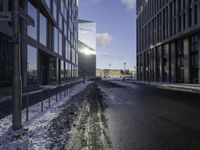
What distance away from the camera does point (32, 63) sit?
2912cm

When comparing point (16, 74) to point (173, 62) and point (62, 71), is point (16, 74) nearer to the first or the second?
point (62, 71)

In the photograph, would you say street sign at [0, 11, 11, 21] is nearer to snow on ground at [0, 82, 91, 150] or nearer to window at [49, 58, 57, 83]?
snow on ground at [0, 82, 91, 150]

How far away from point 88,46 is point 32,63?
105600mm

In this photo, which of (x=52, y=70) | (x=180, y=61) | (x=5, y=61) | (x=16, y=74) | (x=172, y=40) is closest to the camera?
(x=16, y=74)

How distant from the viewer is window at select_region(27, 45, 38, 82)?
89.6 ft

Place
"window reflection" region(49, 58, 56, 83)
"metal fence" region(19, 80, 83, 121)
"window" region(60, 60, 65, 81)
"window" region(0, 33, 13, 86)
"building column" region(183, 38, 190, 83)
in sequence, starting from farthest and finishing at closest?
"window" region(60, 60, 65, 81) → "building column" region(183, 38, 190, 83) → "window reflection" region(49, 58, 56, 83) → "window" region(0, 33, 13, 86) → "metal fence" region(19, 80, 83, 121)

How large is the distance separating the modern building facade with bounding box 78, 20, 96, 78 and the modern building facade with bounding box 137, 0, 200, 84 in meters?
45.8

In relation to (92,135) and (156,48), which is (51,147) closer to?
(92,135)

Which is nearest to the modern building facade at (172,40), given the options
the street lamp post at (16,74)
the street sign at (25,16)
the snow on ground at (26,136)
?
the street sign at (25,16)

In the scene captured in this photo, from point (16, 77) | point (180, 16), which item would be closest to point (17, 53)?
point (16, 77)

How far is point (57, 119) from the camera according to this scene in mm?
10141

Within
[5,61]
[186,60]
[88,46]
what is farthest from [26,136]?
[88,46]

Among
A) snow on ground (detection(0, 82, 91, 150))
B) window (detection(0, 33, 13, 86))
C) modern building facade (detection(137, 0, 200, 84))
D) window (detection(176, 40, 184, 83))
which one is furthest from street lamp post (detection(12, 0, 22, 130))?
window (detection(176, 40, 184, 83))

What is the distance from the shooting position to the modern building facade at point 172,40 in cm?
4525
